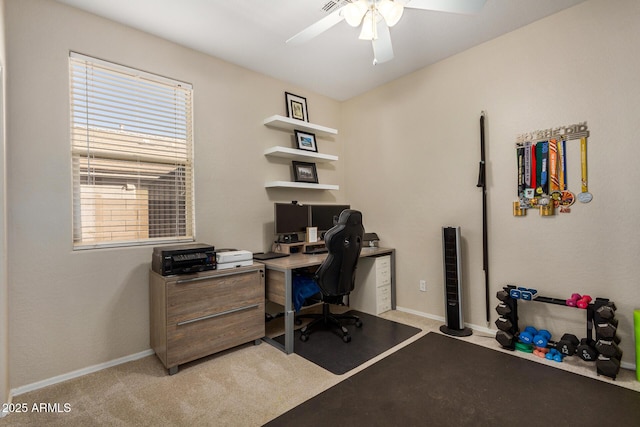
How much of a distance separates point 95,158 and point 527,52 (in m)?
3.74

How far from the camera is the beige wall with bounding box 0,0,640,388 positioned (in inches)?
83.0

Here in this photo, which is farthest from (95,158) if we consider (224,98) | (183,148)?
(224,98)

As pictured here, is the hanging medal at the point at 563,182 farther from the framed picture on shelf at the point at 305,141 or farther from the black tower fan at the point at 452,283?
the framed picture on shelf at the point at 305,141

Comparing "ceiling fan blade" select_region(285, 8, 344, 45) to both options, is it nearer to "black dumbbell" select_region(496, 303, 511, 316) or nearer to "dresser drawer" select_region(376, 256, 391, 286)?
"dresser drawer" select_region(376, 256, 391, 286)

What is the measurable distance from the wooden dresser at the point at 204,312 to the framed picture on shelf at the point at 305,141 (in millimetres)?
1687

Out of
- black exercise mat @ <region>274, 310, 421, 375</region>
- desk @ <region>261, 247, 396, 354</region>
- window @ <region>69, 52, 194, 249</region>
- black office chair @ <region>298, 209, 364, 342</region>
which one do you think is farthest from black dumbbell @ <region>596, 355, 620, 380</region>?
window @ <region>69, 52, 194, 249</region>

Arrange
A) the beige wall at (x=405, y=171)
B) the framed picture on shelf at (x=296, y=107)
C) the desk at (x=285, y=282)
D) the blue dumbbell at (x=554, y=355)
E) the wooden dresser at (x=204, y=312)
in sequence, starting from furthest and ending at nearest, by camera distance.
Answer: the framed picture on shelf at (x=296, y=107)
the desk at (x=285, y=282)
the blue dumbbell at (x=554, y=355)
the wooden dresser at (x=204, y=312)
the beige wall at (x=405, y=171)

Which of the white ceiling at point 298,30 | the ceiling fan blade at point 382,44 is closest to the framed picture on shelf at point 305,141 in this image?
the white ceiling at point 298,30

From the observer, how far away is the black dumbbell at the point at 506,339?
2506 millimetres

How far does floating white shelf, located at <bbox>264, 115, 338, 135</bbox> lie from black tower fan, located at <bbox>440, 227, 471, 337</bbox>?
1.88 metres

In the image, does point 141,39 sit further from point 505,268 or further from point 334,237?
point 505,268

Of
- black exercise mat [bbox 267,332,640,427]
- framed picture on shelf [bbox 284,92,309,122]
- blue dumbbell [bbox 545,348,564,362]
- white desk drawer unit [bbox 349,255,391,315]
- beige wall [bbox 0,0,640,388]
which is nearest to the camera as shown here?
black exercise mat [bbox 267,332,640,427]

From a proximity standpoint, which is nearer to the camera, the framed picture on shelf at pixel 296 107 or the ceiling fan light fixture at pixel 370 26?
the ceiling fan light fixture at pixel 370 26

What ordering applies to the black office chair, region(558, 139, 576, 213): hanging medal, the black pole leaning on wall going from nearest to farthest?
region(558, 139, 576, 213): hanging medal < the black office chair < the black pole leaning on wall
